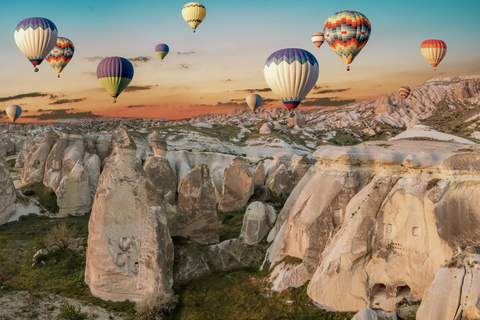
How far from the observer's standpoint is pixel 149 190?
60.4 feet

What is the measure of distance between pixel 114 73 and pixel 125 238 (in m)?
22.8

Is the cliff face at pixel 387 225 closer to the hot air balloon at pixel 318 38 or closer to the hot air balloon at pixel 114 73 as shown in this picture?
the hot air balloon at pixel 114 73

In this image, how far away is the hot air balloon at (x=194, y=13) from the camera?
52281mm

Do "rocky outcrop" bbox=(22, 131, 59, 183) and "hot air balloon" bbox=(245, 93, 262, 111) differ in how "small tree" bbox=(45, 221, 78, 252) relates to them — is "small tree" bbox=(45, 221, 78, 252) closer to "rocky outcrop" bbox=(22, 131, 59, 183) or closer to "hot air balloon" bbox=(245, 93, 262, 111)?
Answer: "rocky outcrop" bbox=(22, 131, 59, 183)

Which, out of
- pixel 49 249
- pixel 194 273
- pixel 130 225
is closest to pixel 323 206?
pixel 194 273

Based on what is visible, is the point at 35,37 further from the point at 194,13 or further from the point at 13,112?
the point at 13,112

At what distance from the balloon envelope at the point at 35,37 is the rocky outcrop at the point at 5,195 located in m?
13.6

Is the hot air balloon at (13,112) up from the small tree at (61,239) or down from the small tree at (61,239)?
up

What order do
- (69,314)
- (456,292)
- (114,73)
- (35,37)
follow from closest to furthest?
(456,292) < (69,314) < (114,73) < (35,37)

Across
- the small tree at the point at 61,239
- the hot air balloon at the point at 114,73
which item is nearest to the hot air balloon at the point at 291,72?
the hot air balloon at the point at 114,73

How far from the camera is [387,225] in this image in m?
15.7

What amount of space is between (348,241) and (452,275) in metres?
4.17

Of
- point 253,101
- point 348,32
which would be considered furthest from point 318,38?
point 253,101

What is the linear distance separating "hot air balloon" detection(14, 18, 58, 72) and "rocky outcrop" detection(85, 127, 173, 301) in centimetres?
2708
